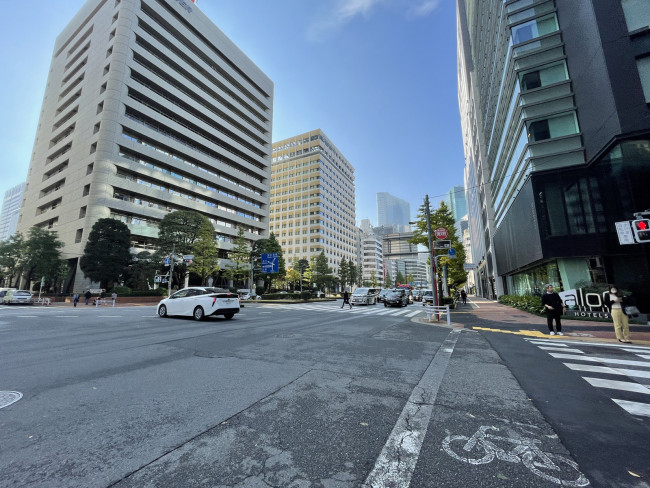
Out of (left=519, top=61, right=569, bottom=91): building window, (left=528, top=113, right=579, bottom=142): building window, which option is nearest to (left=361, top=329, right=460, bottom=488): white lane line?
(left=528, top=113, right=579, bottom=142): building window

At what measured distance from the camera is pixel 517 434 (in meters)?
2.88

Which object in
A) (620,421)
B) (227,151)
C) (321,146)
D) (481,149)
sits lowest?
(620,421)

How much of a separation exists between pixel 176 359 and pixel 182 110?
1998 inches

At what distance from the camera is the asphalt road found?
2160mm

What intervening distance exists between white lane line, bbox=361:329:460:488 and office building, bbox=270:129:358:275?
74807mm

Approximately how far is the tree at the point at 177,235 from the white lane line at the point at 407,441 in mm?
36591

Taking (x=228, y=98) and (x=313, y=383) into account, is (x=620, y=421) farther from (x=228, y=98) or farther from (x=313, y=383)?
(x=228, y=98)

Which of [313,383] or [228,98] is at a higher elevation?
[228,98]

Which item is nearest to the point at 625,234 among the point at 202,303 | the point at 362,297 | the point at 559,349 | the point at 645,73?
the point at 559,349

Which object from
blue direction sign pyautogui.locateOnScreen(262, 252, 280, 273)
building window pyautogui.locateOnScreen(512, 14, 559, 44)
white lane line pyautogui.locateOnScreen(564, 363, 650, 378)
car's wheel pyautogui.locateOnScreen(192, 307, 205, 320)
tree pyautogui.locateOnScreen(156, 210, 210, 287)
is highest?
building window pyautogui.locateOnScreen(512, 14, 559, 44)

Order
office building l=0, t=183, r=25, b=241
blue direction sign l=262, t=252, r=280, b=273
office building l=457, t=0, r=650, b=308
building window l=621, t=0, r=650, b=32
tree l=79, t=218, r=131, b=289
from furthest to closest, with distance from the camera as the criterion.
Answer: office building l=0, t=183, r=25, b=241 < blue direction sign l=262, t=252, r=280, b=273 < tree l=79, t=218, r=131, b=289 < building window l=621, t=0, r=650, b=32 < office building l=457, t=0, r=650, b=308

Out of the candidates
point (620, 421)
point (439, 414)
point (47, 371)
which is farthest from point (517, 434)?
point (47, 371)

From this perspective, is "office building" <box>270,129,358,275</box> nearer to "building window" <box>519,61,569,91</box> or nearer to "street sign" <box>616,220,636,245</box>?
"building window" <box>519,61,569,91</box>

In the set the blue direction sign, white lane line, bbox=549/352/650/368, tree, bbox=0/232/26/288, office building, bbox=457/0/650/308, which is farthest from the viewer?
tree, bbox=0/232/26/288
